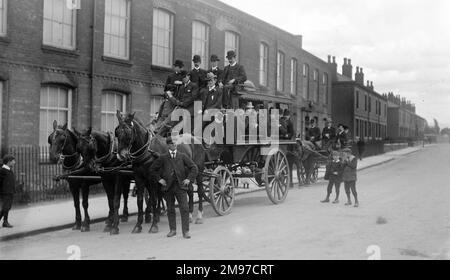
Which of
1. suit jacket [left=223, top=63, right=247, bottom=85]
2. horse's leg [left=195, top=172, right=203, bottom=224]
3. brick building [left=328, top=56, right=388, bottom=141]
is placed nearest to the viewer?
horse's leg [left=195, top=172, right=203, bottom=224]

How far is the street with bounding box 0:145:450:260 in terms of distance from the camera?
21.1ft

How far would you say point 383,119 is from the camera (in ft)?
202

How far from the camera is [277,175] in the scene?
11789 millimetres

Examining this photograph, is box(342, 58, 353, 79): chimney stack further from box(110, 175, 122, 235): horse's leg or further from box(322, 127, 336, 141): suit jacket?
box(110, 175, 122, 235): horse's leg

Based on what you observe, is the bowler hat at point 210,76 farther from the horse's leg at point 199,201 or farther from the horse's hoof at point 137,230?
the horse's hoof at point 137,230

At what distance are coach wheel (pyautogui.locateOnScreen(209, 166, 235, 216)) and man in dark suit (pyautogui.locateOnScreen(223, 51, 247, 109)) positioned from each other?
4.83 ft

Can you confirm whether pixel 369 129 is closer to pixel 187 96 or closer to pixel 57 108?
pixel 57 108

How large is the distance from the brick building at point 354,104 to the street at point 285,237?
32638mm

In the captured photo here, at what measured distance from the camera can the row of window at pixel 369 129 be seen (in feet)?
155

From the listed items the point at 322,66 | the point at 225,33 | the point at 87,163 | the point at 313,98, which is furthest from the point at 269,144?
the point at 322,66

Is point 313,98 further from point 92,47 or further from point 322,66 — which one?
point 92,47

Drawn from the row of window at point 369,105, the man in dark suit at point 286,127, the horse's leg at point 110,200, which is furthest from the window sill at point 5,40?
the row of window at point 369,105

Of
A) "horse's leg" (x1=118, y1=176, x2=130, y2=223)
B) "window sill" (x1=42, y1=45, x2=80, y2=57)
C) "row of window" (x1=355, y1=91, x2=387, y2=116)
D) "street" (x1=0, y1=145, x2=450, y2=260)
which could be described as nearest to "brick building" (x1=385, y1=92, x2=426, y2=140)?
"row of window" (x1=355, y1=91, x2=387, y2=116)
